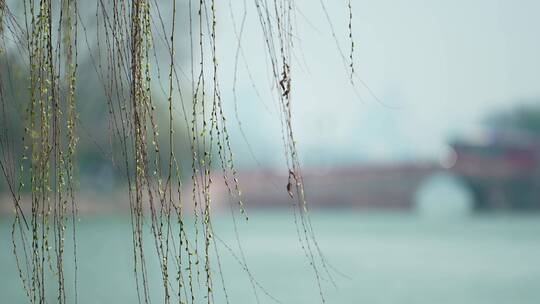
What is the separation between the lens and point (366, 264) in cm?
1923

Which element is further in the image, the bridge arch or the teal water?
the bridge arch

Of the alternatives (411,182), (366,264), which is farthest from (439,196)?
(366,264)

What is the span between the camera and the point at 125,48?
6.22 feet

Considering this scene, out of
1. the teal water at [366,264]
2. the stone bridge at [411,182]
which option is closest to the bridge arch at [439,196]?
the stone bridge at [411,182]

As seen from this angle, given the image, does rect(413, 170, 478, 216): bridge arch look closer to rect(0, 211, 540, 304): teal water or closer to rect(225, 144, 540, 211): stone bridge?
rect(225, 144, 540, 211): stone bridge

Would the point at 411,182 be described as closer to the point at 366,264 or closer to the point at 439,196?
the point at 439,196

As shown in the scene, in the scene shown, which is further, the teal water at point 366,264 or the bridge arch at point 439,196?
the bridge arch at point 439,196

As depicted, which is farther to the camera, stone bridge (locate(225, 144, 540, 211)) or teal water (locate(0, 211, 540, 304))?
stone bridge (locate(225, 144, 540, 211))

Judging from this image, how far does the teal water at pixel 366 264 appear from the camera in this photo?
13609 millimetres

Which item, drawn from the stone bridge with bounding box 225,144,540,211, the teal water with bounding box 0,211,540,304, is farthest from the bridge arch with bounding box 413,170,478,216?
the teal water with bounding box 0,211,540,304

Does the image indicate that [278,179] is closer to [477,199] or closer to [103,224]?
[477,199]

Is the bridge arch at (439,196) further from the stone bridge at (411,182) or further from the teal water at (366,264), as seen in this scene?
the teal water at (366,264)

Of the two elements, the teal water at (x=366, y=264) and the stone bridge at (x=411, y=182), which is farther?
the stone bridge at (x=411, y=182)

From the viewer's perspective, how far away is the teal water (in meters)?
13.6
